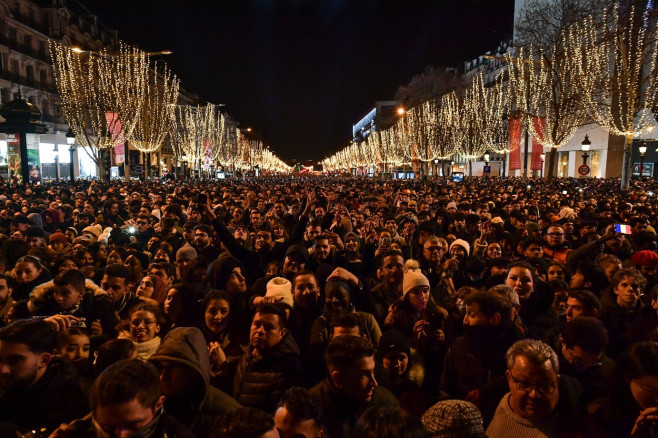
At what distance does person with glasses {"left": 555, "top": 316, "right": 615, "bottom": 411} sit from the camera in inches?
135

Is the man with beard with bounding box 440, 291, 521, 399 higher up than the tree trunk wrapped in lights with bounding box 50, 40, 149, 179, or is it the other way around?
the tree trunk wrapped in lights with bounding box 50, 40, 149, 179

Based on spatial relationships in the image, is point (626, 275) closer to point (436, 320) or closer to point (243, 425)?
point (436, 320)

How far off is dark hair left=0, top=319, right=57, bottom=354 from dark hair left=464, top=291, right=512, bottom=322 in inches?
107

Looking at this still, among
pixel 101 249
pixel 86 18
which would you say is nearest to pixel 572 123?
pixel 101 249

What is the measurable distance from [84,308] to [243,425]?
338 cm

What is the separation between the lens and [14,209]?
528 inches

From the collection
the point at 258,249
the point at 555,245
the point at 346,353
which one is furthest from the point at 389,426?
the point at 555,245

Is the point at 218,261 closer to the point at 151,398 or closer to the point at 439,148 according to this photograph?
the point at 151,398

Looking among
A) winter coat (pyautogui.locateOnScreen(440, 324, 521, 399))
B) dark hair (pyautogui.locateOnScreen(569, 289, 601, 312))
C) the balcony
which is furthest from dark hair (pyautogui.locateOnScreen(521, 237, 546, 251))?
the balcony

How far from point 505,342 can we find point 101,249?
608cm

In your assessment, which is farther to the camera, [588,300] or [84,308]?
[84,308]

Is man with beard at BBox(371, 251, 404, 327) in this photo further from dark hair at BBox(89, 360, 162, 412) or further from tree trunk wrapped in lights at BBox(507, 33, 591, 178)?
tree trunk wrapped in lights at BBox(507, 33, 591, 178)

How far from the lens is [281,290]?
195 inches

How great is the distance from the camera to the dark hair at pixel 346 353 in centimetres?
312
